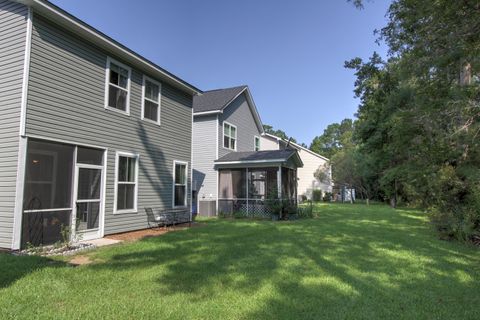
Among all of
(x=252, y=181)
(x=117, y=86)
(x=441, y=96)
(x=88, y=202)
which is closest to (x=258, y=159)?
(x=252, y=181)

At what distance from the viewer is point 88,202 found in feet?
28.8

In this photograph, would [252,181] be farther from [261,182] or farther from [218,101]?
[218,101]

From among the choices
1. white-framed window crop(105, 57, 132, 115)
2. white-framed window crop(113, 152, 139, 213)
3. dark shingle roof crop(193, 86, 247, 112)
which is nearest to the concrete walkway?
white-framed window crop(113, 152, 139, 213)

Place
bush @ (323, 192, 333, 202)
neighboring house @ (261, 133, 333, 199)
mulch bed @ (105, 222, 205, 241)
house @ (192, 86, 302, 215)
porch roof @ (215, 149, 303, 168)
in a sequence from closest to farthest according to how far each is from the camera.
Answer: mulch bed @ (105, 222, 205, 241), porch roof @ (215, 149, 303, 168), house @ (192, 86, 302, 215), neighboring house @ (261, 133, 333, 199), bush @ (323, 192, 333, 202)

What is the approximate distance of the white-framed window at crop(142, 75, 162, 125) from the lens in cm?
1118

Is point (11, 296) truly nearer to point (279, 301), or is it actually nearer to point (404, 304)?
point (279, 301)

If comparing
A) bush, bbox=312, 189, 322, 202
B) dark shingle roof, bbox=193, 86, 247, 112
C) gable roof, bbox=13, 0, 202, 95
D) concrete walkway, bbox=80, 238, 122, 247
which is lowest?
concrete walkway, bbox=80, 238, 122, 247

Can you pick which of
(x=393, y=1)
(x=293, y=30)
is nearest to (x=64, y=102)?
(x=393, y=1)

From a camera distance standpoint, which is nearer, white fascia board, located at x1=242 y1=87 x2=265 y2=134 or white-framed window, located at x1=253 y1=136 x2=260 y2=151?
white fascia board, located at x1=242 y1=87 x2=265 y2=134

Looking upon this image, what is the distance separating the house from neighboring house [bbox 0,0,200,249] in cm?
510

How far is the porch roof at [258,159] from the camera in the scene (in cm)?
1561

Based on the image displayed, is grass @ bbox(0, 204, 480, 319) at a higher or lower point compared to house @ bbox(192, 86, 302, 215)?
lower

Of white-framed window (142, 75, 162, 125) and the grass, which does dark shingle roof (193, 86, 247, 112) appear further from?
the grass

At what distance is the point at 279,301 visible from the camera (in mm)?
4312
